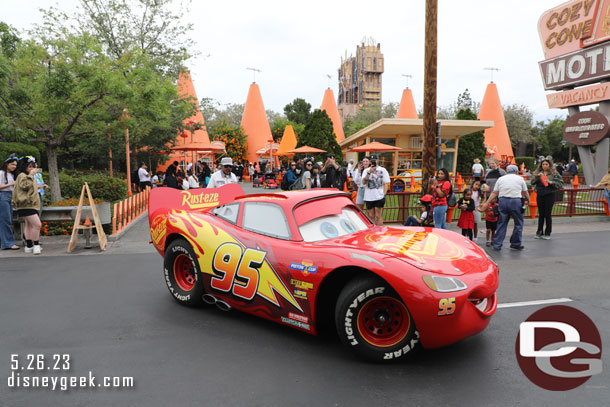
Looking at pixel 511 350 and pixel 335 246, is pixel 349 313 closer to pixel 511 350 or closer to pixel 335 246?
pixel 335 246

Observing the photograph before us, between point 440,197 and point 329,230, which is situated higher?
point 440,197

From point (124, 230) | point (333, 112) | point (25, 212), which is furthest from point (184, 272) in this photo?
point (333, 112)

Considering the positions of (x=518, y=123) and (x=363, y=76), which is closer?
(x=518, y=123)

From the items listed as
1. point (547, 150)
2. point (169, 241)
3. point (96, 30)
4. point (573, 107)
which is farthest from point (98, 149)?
point (547, 150)

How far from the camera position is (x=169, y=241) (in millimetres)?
5285

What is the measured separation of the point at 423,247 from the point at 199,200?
3.51 meters

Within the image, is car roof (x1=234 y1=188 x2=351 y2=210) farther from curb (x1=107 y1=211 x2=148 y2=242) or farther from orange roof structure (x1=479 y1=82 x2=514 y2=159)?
orange roof structure (x1=479 y1=82 x2=514 y2=159)

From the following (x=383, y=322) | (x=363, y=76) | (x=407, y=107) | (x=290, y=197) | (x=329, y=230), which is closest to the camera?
(x=383, y=322)

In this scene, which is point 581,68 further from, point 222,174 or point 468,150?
point 222,174

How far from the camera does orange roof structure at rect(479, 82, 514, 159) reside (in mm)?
33812

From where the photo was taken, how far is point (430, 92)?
30.3 feet

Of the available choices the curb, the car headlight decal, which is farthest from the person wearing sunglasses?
the car headlight decal

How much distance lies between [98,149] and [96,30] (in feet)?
18.4

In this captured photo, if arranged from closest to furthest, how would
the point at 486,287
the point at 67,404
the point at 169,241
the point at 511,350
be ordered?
1. the point at 67,404
2. the point at 486,287
3. the point at 511,350
4. the point at 169,241
